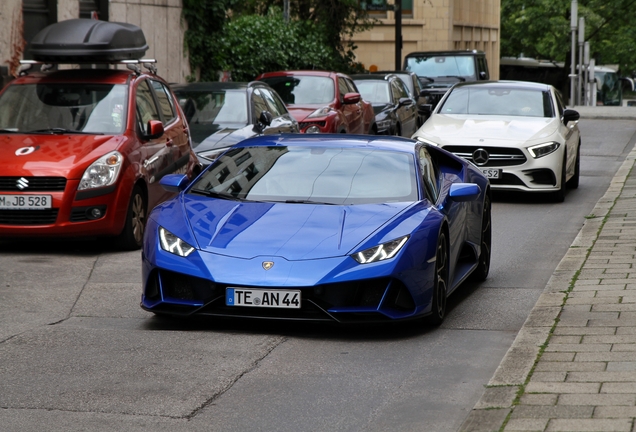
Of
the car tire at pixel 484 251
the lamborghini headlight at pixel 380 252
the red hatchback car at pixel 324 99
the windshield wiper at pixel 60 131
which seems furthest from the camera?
the red hatchback car at pixel 324 99

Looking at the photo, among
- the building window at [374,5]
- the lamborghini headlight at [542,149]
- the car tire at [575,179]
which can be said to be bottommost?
the car tire at [575,179]

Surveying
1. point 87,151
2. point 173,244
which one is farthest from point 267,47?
point 173,244

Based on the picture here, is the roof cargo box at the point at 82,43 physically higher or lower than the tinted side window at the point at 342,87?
higher

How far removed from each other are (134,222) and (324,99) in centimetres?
897

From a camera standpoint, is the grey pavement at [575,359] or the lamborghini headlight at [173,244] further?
the lamborghini headlight at [173,244]

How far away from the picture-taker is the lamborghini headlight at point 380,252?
280 inches

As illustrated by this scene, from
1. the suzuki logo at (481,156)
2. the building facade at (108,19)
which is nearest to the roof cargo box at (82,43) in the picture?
the building facade at (108,19)

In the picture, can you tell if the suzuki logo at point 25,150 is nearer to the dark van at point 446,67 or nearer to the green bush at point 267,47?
the green bush at point 267,47

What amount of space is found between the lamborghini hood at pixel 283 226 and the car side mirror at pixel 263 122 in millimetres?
6971

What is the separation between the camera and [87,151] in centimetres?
1103

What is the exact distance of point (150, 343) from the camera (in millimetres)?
6820

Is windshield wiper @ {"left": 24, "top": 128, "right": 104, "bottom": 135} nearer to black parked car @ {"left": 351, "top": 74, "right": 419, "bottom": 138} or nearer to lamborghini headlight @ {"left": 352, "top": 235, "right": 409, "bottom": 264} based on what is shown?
lamborghini headlight @ {"left": 352, "top": 235, "right": 409, "bottom": 264}

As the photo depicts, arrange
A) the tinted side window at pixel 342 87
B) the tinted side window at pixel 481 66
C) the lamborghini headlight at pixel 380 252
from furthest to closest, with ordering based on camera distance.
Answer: the tinted side window at pixel 481 66, the tinted side window at pixel 342 87, the lamborghini headlight at pixel 380 252

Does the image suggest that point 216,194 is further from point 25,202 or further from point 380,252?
point 25,202
